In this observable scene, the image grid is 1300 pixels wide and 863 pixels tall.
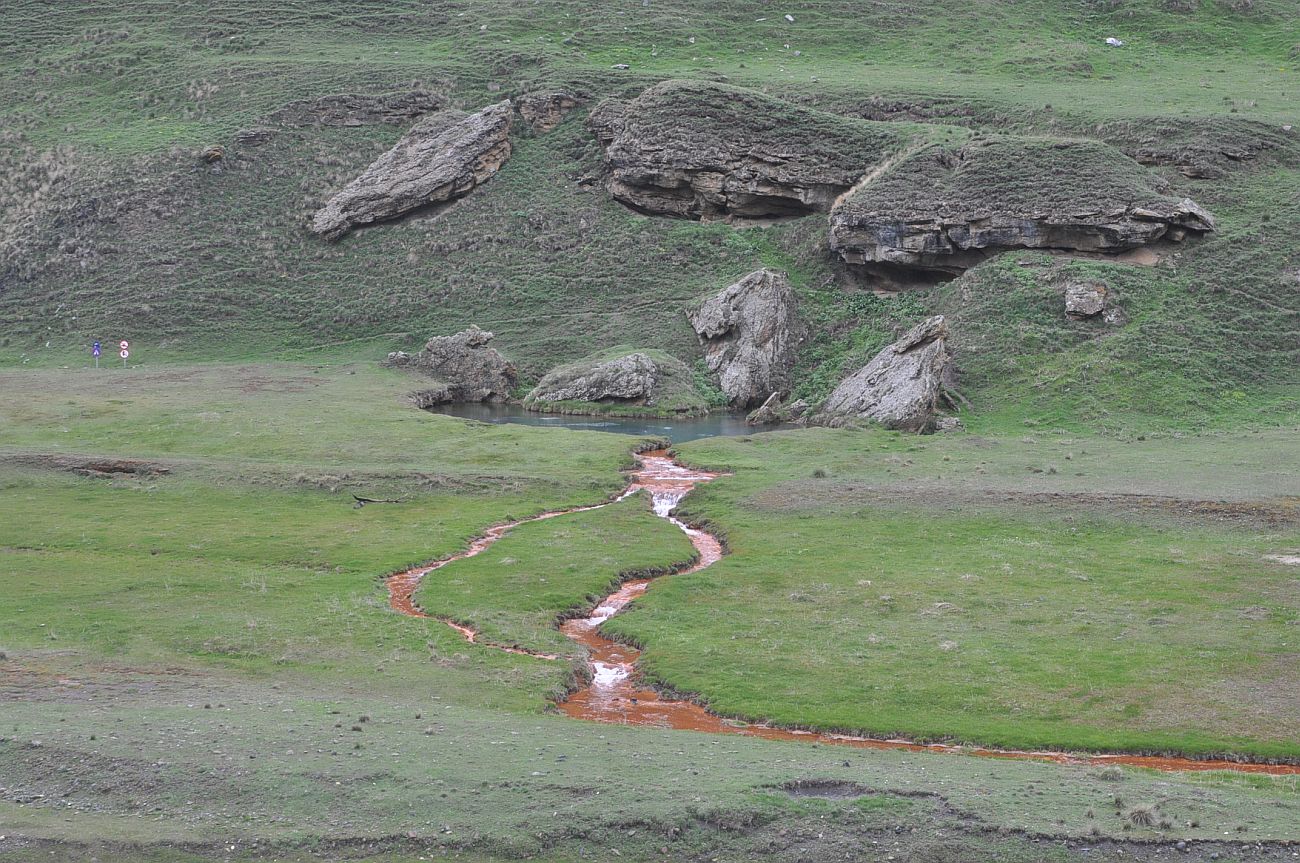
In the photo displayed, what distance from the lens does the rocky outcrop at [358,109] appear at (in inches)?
5728

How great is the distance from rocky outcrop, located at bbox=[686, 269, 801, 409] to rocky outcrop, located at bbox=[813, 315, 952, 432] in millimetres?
10672

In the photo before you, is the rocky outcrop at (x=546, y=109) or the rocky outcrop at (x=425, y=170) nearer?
the rocky outcrop at (x=425, y=170)

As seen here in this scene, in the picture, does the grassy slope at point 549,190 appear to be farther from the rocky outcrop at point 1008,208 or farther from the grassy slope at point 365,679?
the grassy slope at point 365,679

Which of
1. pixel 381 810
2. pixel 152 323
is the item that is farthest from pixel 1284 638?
pixel 152 323

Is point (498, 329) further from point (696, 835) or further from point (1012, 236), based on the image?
point (696, 835)

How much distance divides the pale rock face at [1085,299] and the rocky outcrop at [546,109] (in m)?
66.6

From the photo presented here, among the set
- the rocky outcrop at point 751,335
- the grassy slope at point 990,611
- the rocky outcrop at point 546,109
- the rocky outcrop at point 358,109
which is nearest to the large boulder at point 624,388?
the rocky outcrop at point 751,335

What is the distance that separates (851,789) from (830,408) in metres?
65.2

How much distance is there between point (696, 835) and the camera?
26.1 metres

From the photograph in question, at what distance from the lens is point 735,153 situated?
12838cm

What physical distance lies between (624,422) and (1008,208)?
39.7 metres

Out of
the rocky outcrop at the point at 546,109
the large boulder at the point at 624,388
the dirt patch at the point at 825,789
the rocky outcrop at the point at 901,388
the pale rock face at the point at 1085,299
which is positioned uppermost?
the dirt patch at the point at 825,789

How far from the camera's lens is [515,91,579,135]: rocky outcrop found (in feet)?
475

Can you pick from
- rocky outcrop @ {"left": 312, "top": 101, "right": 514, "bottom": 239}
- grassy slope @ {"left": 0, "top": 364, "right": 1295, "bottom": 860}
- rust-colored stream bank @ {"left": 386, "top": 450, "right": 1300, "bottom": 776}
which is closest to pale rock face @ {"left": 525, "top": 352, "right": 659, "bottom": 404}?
grassy slope @ {"left": 0, "top": 364, "right": 1295, "bottom": 860}
